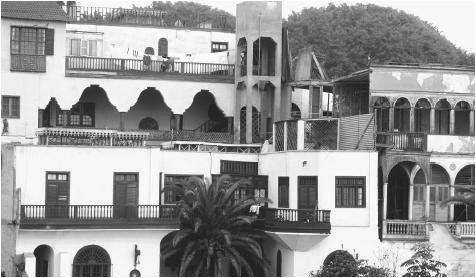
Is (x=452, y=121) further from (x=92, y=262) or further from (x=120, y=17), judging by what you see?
(x=120, y=17)

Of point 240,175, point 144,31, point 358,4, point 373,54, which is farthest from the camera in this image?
point 358,4

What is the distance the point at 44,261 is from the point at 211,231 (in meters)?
6.61

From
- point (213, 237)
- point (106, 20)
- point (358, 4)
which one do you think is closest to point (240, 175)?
point (213, 237)

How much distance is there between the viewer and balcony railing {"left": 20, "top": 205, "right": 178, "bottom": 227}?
54469 mm

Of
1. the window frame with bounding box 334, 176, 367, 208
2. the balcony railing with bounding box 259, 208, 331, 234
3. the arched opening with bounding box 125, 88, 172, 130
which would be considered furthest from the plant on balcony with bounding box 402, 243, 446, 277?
the arched opening with bounding box 125, 88, 172, 130

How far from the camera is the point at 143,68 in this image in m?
65.4

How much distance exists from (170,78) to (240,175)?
Answer: 7791 mm

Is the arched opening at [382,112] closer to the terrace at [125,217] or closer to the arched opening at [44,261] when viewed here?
the terrace at [125,217]

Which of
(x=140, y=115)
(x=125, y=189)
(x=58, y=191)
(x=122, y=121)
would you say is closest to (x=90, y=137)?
(x=125, y=189)

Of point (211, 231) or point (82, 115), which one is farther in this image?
point (82, 115)

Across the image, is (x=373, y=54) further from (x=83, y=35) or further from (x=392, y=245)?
(x=392, y=245)

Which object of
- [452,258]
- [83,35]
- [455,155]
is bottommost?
[452,258]

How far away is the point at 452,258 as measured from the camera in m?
57.8

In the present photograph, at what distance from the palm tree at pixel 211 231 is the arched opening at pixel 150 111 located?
11.4 m
